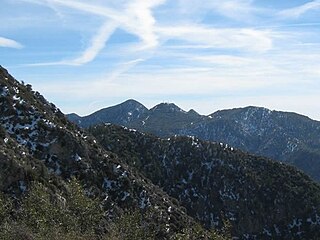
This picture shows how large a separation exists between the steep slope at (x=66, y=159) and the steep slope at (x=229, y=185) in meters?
54.3

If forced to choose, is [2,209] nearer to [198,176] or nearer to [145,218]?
[145,218]

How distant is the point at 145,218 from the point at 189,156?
300ft

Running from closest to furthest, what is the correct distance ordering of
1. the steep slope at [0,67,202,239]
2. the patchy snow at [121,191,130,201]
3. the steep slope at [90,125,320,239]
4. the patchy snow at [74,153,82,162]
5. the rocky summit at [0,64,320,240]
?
1. the rocky summit at [0,64,320,240]
2. the steep slope at [0,67,202,239]
3. the patchy snow at [121,191,130,201]
4. the patchy snow at [74,153,82,162]
5. the steep slope at [90,125,320,239]

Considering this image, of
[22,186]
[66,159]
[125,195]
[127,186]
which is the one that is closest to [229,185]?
[127,186]

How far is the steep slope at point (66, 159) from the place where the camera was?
268 feet

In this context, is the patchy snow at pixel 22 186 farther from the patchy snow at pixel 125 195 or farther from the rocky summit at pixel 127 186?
the patchy snow at pixel 125 195

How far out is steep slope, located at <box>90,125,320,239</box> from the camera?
6058 inches

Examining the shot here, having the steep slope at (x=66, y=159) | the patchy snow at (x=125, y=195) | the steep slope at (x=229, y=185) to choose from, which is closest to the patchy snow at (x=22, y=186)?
the steep slope at (x=66, y=159)

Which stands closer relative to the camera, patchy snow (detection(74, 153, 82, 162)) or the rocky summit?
the rocky summit

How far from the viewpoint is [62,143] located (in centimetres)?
8900

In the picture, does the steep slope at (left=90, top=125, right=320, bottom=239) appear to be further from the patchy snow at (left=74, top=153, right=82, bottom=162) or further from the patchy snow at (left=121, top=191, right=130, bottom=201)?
the patchy snow at (left=74, top=153, right=82, bottom=162)

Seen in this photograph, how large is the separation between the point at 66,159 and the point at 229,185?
88.3 m

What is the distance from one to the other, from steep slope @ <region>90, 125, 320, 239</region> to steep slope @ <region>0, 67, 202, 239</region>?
54336 millimetres

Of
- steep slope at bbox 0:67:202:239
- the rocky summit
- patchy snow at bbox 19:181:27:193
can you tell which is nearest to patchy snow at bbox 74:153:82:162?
steep slope at bbox 0:67:202:239
